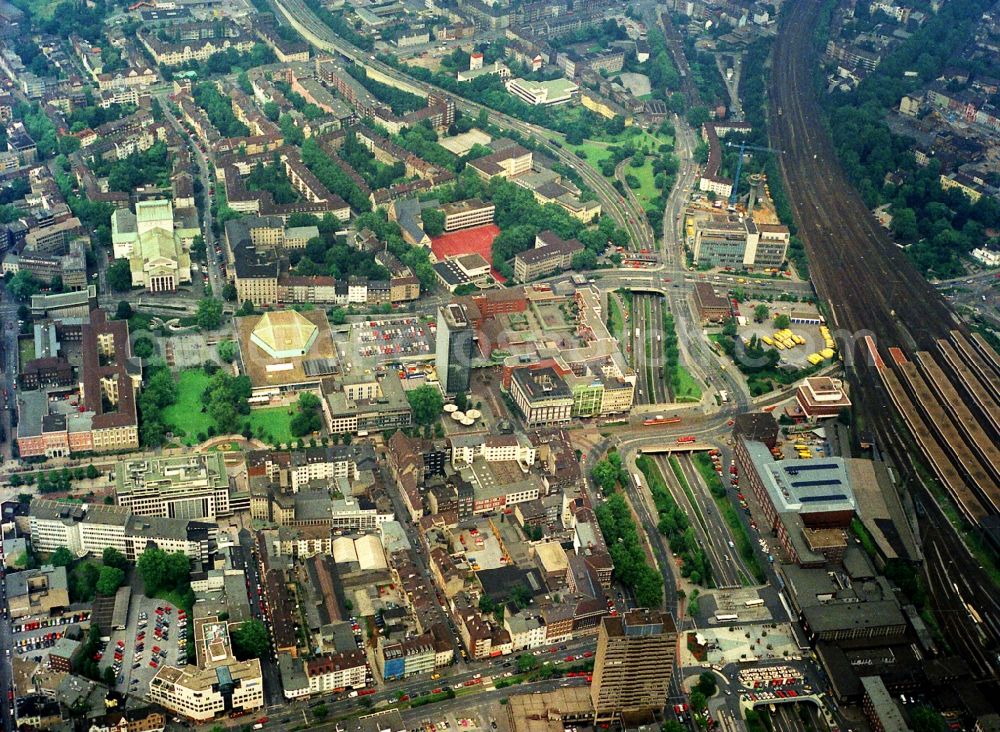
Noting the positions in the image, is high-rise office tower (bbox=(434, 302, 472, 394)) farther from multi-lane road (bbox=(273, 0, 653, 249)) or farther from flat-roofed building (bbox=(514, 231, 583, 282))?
multi-lane road (bbox=(273, 0, 653, 249))

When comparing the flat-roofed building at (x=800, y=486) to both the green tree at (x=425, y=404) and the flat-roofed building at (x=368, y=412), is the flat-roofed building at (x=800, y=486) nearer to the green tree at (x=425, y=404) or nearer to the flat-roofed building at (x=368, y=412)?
the green tree at (x=425, y=404)

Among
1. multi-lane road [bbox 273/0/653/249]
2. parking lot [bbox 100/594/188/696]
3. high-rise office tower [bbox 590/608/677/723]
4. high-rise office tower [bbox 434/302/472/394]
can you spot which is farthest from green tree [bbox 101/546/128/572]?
multi-lane road [bbox 273/0/653/249]

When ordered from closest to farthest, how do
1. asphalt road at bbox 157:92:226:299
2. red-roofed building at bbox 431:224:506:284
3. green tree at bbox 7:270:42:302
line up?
green tree at bbox 7:270:42:302
asphalt road at bbox 157:92:226:299
red-roofed building at bbox 431:224:506:284

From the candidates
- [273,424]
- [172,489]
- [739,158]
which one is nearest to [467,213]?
[739,158]

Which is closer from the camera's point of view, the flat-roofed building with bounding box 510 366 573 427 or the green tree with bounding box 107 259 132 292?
the flat-roofed building with bounding box 510 366 573 427

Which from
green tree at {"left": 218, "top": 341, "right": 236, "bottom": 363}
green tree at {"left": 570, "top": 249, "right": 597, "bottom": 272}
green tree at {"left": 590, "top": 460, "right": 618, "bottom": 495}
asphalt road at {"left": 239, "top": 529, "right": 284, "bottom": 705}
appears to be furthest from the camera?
green tree at {"left": 570, "top": 249, "right": 597, "bottom": 272}

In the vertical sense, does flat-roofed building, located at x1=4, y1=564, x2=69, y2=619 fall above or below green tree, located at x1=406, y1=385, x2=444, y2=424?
below

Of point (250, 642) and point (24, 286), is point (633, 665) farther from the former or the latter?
point (24, 286)
